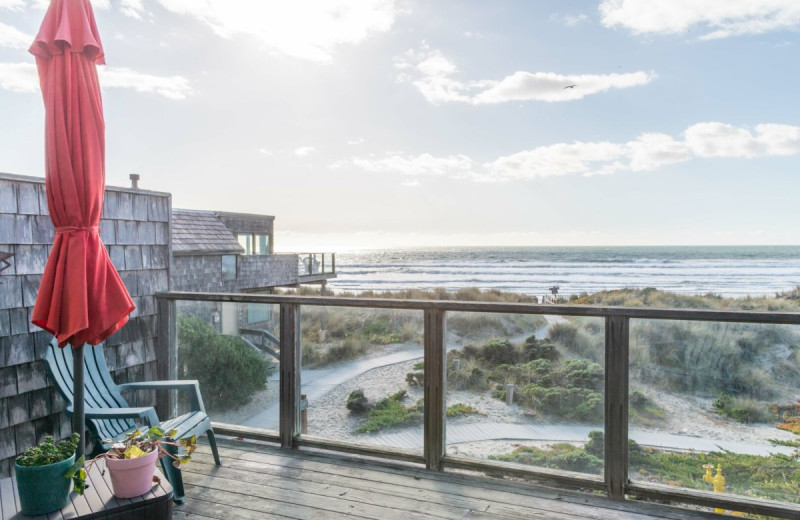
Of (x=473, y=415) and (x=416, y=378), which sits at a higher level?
A: (x=416, y=378)

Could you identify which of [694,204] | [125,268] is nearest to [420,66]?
[694,204]

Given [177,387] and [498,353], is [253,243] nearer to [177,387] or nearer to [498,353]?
[177,387]

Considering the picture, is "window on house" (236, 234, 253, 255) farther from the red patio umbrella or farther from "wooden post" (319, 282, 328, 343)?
the red patio umbrella

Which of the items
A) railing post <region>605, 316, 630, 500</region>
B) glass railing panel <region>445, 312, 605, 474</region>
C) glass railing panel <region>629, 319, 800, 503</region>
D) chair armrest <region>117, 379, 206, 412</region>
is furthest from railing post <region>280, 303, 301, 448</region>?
glass railing panel <region>629, 319, 800, 503</region>

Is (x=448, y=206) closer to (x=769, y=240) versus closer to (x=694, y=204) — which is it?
(x=694, y=204)

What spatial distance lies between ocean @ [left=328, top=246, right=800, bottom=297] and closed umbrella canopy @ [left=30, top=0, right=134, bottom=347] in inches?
921

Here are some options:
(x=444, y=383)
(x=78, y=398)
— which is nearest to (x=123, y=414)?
(x=78, y=398)

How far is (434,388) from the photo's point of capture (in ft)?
10.4

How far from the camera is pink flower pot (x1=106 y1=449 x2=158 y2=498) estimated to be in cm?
187

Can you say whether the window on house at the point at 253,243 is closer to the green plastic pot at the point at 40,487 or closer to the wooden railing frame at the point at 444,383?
the wooden railing frame at the point at 444,383

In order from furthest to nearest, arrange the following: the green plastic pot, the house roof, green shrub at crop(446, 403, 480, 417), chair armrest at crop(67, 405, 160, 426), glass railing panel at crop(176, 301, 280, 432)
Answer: the house roof < glass railing panel at crop(176, 301, 280, 432) < green shrub at crop(446, 403, 480, 417) < chair armrest at crop(67, 405, 160, 426) < the green plastic pot

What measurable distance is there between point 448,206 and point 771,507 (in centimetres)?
3342

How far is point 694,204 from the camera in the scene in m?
32.9

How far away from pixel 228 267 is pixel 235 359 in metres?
15.1
